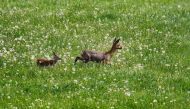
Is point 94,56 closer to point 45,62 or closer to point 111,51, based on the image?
point 111,51

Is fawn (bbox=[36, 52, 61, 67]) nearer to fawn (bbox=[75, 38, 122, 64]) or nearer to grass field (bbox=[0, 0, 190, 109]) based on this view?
grass field (bbox=[0, 0, 190, 109])

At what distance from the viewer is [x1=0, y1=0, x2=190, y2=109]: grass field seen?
1472 cm

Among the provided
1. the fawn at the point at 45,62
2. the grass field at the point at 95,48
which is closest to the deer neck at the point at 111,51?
the grass field at the point at 95,48

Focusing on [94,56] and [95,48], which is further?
[95,48]

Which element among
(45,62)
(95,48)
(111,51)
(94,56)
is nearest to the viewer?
(45,62)

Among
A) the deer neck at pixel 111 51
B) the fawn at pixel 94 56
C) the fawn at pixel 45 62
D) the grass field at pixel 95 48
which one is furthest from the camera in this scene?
the deer neck at pixel 111 51

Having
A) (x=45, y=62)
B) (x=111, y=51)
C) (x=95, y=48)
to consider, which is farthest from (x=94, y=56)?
(x=95, y=48)

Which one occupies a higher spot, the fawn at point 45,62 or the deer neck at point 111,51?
the deer neck at point 111,51

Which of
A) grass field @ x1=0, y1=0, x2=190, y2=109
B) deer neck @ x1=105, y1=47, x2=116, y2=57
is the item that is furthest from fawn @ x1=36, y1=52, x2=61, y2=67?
deer neck @ x1=105, y1=47, x2=116, y2=57

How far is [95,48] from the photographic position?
1973 centimetres

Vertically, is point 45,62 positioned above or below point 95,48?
above

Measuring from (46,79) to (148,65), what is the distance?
3.46 m

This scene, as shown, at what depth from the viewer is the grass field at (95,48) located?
14.7 m

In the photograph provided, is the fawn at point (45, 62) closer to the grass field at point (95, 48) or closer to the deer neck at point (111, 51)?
the grass field at point (95, 48)
